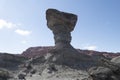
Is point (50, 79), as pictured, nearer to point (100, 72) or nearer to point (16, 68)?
point (16, 68)

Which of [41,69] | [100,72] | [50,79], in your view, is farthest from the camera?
[41,69]

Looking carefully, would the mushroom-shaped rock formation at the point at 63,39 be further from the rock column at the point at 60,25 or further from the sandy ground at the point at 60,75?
the sandy ground at the point at 60,75

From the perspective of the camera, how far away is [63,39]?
176 ft

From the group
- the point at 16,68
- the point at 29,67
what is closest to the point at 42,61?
the point at 29,67

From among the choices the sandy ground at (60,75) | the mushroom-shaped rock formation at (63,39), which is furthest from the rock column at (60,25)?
the sandy ground at (60,75)

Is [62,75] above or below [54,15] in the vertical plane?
below

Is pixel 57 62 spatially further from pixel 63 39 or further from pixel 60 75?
pixel 60 75

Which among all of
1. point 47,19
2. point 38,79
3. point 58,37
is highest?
point 47,19

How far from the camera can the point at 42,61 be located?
5300cm

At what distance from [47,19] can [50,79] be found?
64.3 feet

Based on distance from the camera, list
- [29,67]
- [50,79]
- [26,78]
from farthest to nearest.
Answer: [29,67] < [26,78] < [50,79]

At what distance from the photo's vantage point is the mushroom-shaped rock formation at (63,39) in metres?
50.7

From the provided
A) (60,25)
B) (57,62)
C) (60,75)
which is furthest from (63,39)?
(60,75)

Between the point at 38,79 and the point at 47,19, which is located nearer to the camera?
the point at 38,79
